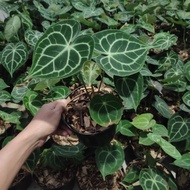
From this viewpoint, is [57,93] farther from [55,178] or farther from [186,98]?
[186,98]

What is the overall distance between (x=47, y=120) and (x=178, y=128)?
2.13 ft

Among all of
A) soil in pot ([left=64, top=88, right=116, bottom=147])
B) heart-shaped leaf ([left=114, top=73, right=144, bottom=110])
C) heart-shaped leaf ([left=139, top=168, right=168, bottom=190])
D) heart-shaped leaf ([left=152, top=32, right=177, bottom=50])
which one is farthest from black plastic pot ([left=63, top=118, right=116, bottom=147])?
heart-shaped leaf ([left=152, top=32, right=177, bottom=50])

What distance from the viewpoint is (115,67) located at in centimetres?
100

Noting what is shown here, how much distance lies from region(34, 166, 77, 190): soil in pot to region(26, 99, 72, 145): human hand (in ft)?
1.22

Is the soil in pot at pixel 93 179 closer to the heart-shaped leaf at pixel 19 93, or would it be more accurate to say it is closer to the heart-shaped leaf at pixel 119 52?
the heart-shaped leaf at pixel 19 93

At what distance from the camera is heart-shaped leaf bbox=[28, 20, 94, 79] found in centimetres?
94

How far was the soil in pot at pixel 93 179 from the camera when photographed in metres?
1.40

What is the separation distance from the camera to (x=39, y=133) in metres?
1.04

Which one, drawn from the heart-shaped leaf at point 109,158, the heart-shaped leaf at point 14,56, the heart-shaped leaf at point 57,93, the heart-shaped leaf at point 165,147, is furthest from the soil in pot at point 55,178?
the heart-shaped leaf at point 14,56

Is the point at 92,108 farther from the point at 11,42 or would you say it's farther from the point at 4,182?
the point at 11,42

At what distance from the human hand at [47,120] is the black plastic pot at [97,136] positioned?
0.16 ft

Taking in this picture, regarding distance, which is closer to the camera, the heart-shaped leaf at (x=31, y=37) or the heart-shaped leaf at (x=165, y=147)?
the heart-shaped leaf at (x=165, y=147)

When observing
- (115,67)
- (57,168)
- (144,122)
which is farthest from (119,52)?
(57,168)

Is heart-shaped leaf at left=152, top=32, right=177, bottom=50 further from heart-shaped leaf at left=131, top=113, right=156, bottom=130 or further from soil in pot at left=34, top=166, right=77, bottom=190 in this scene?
soil in pot at left=34, top=166, right=77, bottom=190
